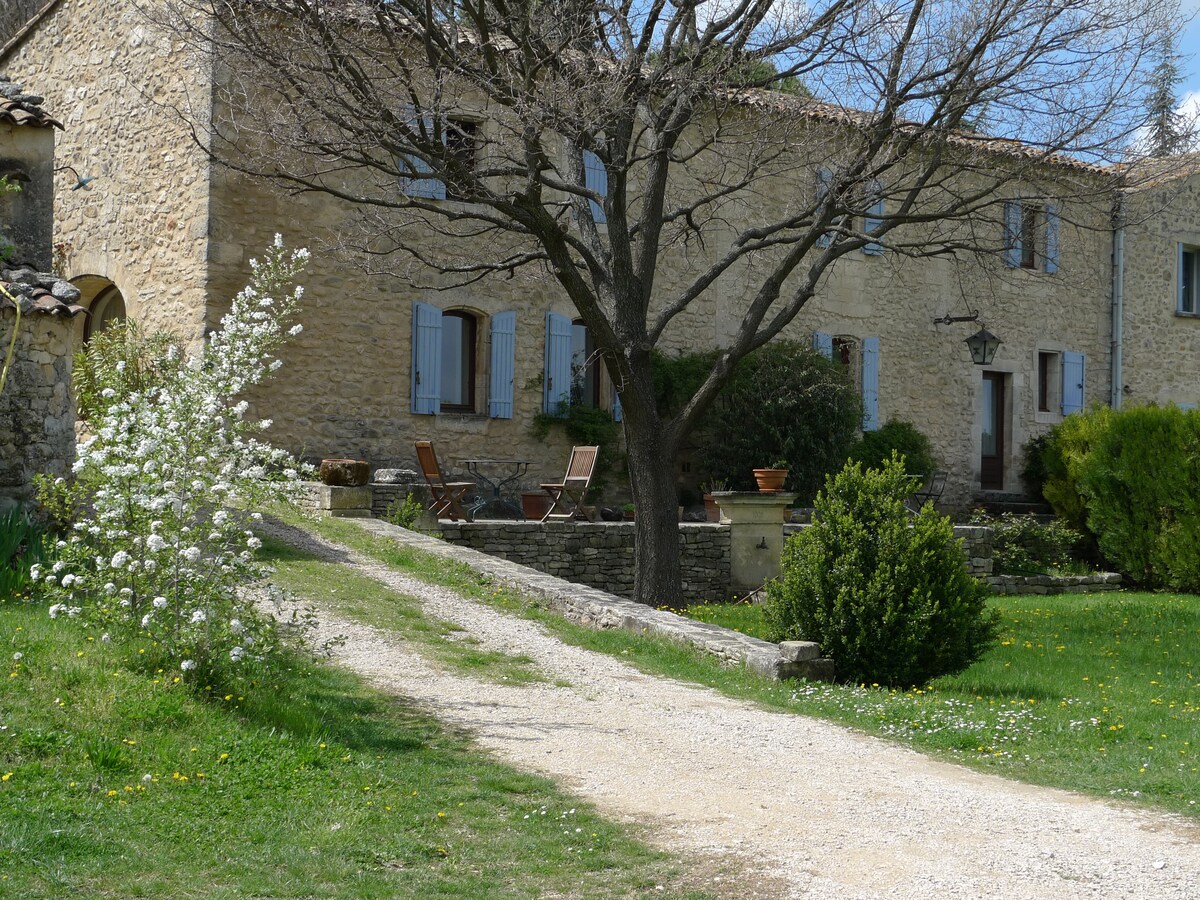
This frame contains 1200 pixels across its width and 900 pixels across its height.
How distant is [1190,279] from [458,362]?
48.4ft

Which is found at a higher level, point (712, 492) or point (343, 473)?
point (343, 473)

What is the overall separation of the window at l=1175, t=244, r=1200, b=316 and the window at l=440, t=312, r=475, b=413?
14.0 meters

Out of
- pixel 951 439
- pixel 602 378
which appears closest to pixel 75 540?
pixel 602 378

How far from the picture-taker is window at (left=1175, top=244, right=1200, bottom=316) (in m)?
22.5

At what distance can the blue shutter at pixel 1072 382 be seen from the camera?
67.9 ft

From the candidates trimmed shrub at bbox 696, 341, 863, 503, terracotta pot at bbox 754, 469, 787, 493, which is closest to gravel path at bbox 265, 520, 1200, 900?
terracotta pot at bbox 754, 469, 787, 493

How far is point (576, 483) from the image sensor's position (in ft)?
44.6

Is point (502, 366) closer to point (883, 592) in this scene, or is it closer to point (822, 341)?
point (822, 341)

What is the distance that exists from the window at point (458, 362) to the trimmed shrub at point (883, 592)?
823 centimetres

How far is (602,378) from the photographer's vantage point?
16703 mm

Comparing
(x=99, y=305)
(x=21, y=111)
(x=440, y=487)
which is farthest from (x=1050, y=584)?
(x=99, y=305)

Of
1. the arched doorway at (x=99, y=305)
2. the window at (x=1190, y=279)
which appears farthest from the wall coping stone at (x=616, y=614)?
the window at (x=1190, y=279)

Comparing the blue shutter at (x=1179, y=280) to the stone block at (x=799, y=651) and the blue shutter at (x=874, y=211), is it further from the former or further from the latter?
the stone block at (x=799, y=651)

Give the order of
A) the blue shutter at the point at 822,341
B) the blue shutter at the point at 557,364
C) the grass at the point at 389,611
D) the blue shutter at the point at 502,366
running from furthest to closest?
1. the blue shutter at the point at 822,341
2. the blue shutter at the point at 557,364
3. the blue shutter at the point at 502,366
4. the grass at the point at 389,611
